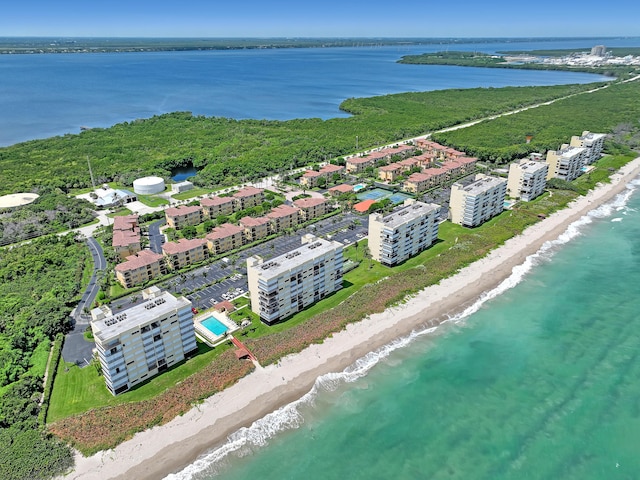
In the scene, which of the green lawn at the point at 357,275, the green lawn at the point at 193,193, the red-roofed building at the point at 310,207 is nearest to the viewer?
the green lawn at the point at 357,275

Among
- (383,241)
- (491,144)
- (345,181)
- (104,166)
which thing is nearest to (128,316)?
(383,241)

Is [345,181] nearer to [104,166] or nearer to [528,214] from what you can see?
[528,214]

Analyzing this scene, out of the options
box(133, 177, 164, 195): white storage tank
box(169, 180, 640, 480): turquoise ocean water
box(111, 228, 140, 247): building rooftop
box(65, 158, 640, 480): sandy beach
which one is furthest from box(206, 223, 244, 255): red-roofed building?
box(133, 177, 164, 195): white storage tank

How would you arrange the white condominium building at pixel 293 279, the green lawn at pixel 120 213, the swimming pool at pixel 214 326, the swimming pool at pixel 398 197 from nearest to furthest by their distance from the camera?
the white condominium building at pixel 293 279
the swimming pool at pixel 214 326
the green lawn at pixel 120 213
the swimming pool at pixel 398 197

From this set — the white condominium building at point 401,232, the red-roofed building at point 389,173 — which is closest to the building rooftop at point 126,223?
the white condominium building at point 401,232

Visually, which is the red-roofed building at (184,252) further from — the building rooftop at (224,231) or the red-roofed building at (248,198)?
the red-roofed building at (248,198)

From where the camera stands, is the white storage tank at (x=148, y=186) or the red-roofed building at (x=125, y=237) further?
the white storage tank at (x=148, y=186)

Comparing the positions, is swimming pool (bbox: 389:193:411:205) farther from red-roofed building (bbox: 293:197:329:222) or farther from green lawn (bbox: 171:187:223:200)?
green lawn (bbox: 171:187:223:200)
